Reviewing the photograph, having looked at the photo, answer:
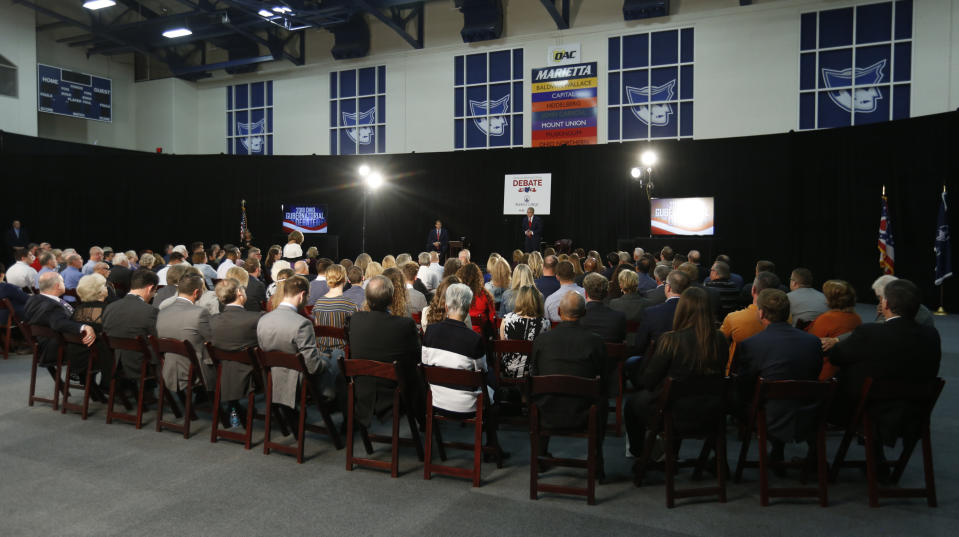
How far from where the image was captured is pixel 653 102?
580 inches

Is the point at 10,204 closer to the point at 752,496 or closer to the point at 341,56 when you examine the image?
the point at 341,56

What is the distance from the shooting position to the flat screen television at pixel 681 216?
13.1m

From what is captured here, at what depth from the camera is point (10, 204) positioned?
1393 centimetres

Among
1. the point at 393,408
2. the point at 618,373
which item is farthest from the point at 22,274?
the point at 618,373

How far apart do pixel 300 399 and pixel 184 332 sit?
3.76ft

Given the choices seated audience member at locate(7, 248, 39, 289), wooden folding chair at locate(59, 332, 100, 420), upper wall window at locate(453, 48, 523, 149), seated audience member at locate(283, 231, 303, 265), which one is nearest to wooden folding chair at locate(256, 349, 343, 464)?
wooden folding chair at locate(59, 332, 100, 420)

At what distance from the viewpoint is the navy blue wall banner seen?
56.5ft

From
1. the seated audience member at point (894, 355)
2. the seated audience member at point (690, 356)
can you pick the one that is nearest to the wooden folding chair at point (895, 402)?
the seated audience member at point (894, 355)

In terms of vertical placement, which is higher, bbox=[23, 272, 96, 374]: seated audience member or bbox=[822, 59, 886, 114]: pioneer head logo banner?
bbox=[822, 59, 886, 114]: pioneer head logo banner

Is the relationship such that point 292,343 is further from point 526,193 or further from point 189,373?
point 526,193

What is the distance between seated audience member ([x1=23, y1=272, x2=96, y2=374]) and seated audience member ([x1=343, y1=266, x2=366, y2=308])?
1.91 m

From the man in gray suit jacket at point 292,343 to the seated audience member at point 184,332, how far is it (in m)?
0.59

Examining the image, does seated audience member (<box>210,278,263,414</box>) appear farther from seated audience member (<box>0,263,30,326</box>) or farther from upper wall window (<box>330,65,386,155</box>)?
upper wall window (<box>330,65,386,155</box>)

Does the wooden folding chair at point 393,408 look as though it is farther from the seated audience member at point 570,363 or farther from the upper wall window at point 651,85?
the upper wall window at point 651,85
